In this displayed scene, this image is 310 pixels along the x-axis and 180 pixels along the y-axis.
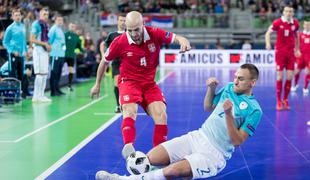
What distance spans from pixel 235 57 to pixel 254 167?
79.9 feet

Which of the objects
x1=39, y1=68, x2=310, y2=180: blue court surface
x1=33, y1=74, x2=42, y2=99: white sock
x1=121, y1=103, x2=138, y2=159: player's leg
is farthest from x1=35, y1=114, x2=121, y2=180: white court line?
x1=33, y1=74, x2=42, y2=99: white sock

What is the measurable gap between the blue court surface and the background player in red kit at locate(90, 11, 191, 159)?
2.44 ft

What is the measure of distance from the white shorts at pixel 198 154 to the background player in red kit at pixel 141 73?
1.05m

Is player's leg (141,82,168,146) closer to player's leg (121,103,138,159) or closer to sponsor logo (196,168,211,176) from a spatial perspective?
player's leg (121,103,138,159)

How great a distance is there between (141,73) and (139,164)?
1599mm

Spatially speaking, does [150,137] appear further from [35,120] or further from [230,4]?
[230,4]

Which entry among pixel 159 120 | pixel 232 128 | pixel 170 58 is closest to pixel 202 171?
pixel 232 128

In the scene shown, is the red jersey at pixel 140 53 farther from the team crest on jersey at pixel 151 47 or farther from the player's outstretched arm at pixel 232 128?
the player's outstretched arm at pixel 232 128

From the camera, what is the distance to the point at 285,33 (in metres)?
13.6

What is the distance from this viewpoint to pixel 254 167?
7.75m

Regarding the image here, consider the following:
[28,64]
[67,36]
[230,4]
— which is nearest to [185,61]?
[230,4]

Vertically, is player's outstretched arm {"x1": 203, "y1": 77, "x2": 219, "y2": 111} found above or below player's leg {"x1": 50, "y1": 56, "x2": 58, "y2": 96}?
above

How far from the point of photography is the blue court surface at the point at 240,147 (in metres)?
7.44

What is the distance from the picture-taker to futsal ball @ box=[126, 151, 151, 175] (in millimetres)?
6277
